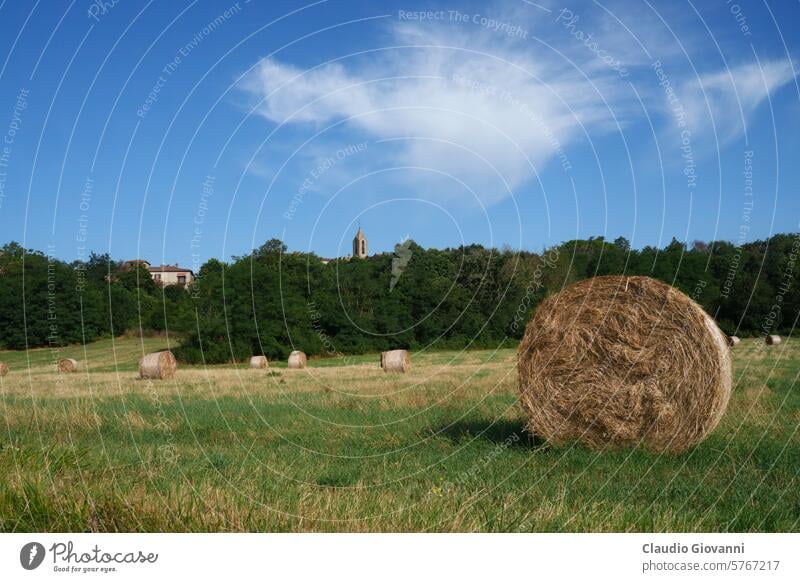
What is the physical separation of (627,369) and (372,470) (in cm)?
381

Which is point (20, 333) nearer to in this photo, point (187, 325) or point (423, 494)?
point (423, 494)

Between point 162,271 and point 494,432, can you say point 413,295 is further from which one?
point 162,271

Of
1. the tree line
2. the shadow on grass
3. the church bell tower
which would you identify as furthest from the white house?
the church bell tower

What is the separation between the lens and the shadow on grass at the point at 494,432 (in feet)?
30.0

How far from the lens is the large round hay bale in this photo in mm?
8586

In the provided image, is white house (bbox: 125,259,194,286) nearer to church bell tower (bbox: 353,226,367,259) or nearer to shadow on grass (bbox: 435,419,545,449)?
shadow on grass (bbox: 435,419,545,449)

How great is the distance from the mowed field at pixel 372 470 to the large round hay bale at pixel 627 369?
1.22ft

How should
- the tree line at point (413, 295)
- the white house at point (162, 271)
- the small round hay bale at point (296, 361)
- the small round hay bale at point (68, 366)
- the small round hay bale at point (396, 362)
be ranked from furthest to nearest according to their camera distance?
the tree line at point (413, 295)
the small round hay bale at point (296, 361)
the small round hay bale at point (68, 366)
the small round hay bale at point (396, 362)
the white house at point (162, 271)

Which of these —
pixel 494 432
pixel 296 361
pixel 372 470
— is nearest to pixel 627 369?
pixel 494 432

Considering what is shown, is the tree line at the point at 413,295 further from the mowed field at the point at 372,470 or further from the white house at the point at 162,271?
the mowed field at the point at 372,470

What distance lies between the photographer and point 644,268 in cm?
4066

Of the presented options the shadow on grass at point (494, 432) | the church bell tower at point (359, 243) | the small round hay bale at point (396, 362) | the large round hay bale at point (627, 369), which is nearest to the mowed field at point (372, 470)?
the shadow on grass at point (494, 432)

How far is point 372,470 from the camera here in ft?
24.2
